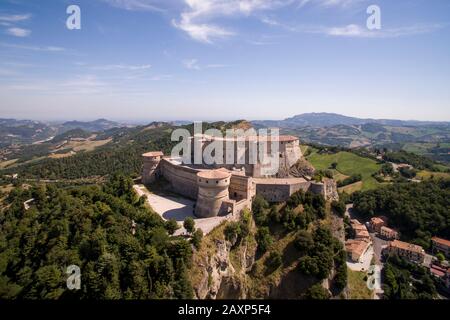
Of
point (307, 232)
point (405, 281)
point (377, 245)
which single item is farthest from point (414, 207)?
point (307, 232)

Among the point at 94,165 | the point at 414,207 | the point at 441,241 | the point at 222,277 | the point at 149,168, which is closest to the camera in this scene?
the point at 222,277

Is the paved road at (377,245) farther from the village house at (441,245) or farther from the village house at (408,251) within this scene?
the village house at (441,245)

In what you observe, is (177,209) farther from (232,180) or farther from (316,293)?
(316,293)

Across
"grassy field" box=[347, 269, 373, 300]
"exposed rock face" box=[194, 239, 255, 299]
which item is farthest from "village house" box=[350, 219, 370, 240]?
"exposed rock face" box=[194, 239, 255, 299]

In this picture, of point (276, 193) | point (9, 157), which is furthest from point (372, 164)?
point (9, 157)

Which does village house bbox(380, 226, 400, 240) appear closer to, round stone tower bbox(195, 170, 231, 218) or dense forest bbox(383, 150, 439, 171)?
dense forest bbox(383, 150, 439, 171)

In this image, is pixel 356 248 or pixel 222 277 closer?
pixel 222 277
